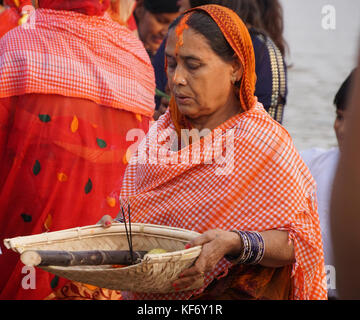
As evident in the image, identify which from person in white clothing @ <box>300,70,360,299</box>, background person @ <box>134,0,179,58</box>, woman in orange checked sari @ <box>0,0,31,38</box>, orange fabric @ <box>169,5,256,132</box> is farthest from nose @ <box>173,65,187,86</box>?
background person @ <box>134,0,179,58</box>

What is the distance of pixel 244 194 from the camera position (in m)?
2.75

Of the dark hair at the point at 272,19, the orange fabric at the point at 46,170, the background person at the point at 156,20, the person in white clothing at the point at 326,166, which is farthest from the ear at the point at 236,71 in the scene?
the background person at the point at 156,20

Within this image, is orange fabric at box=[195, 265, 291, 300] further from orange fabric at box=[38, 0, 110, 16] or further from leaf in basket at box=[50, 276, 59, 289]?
orange fabric at box=[38, 0, 110, 16]

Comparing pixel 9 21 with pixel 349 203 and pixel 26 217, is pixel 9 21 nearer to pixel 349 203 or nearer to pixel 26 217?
pixel 26 217

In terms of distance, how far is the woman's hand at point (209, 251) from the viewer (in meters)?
2.38

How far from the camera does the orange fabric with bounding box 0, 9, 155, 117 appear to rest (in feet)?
12.2

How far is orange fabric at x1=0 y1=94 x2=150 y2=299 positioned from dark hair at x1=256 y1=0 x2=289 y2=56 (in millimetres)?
1416

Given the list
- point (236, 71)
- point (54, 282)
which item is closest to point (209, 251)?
point (236, 71)

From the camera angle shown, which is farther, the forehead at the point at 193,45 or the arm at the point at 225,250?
the forehead at the point at 193,45

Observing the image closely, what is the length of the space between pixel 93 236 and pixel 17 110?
1.36 metres

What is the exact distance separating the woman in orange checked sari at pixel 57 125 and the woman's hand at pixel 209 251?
1.41 m

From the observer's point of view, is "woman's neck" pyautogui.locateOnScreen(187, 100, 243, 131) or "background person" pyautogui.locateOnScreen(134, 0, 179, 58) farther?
"background person" pyautogui.locateOnScreen(134, 0, 179, 58)

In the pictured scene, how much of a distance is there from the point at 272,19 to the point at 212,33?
2.02 m

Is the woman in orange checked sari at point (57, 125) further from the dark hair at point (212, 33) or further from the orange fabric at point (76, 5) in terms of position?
the dark hair at point (212, 33)
